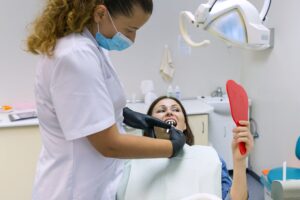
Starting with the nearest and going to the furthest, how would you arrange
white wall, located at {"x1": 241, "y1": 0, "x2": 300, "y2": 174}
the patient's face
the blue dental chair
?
the patient's face < the blue dental chair < white wall, located at {"x1": 241, "y1": 0, "x2": 300, "y2": 174}

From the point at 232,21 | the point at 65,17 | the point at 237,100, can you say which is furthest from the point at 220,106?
the point at 65,17

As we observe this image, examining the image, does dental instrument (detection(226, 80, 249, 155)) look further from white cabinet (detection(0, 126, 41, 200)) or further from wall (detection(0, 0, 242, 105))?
wall (detection(0, 0, 242, 105))

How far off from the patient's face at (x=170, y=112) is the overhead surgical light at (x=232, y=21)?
27.5 inches

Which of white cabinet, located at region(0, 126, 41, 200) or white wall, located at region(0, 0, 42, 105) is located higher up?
white wall, located at region(0, 0, 42, 105)

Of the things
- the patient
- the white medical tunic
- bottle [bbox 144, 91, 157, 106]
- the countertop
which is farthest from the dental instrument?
bottle [bbox 144, 91, 157, 106]

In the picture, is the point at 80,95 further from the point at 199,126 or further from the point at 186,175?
the point at 199,126

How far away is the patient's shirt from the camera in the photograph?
1.16 m

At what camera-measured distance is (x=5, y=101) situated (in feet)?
9.06

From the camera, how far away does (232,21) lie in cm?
123

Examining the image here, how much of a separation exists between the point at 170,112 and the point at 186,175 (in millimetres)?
687

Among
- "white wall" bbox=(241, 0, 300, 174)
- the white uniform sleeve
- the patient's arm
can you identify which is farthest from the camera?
"white wall" bbox=(241, 0, 300, 174)

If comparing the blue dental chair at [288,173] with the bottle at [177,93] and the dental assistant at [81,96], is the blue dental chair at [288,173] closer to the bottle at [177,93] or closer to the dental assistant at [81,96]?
the bottle at [177,93]

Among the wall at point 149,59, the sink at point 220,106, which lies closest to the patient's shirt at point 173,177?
the sink at point 220,106

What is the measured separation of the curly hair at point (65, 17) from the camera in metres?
0.88
